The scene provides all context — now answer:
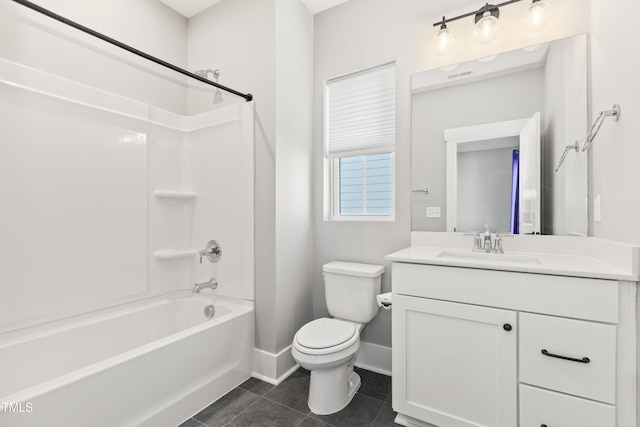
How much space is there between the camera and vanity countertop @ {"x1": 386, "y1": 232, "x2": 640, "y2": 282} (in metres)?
1.12

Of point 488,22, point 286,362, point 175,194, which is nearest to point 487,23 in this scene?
point 488,22

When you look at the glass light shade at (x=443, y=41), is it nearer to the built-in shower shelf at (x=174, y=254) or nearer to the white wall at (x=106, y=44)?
the white wall at (x=106, y=44)

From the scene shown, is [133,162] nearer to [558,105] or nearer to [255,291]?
[255,291]

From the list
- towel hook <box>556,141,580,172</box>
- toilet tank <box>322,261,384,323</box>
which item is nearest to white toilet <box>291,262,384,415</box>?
toilet tank <box>322,261,384,323</box>

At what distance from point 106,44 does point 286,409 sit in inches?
105

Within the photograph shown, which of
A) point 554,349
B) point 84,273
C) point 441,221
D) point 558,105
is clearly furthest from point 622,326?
point 84,273

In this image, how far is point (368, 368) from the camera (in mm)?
2135

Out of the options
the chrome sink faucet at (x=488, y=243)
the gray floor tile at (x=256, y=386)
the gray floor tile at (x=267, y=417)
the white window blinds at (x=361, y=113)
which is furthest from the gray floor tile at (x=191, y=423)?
→ the white window blinds at (x=361, y=113)

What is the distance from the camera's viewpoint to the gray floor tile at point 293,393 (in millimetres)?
1716

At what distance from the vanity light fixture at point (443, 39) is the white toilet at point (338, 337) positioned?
4.92 ft

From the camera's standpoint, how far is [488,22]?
5.64ft

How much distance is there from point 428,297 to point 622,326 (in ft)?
2.27

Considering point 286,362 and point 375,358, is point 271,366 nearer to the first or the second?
point 286,362

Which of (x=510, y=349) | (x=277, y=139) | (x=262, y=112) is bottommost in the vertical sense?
(x=510, y=349)
